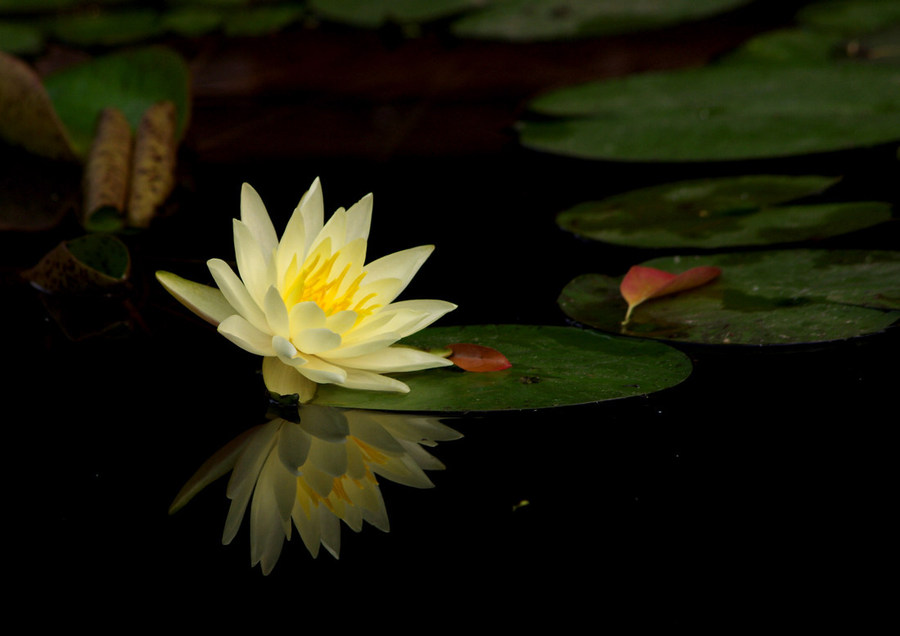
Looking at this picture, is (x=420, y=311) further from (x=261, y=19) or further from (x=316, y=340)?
(x=261, y=19)

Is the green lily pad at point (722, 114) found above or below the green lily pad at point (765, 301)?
above

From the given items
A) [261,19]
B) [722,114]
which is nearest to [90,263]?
[722,114]

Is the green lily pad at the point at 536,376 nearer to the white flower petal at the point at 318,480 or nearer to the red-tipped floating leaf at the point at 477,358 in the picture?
the red-tipped floating leaf at the point at 477,358

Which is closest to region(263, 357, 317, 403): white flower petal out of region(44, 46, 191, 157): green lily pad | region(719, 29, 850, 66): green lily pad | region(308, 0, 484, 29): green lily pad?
region(44, 46, 191, 157): green lily pad

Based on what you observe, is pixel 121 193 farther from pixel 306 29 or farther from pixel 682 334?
pixel 306 29

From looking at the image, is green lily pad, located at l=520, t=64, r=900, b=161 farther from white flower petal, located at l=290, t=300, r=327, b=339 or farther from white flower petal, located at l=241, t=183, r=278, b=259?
white flower petal, located at l=290, t=300, r=327, b=339

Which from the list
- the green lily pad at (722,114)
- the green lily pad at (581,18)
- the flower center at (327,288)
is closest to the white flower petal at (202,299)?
the flower center at (327,288)
